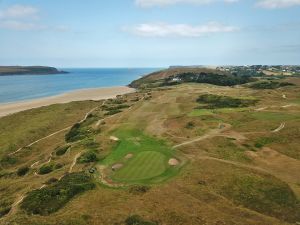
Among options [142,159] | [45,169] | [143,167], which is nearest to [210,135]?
[142,159]

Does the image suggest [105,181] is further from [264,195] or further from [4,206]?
[264,195]

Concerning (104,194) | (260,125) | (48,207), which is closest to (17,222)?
(48,207)

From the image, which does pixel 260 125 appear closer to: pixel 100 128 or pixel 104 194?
pixel 100 128

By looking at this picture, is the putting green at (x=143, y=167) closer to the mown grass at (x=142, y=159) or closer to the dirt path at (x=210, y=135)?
the mown grass at (x=142, y=159)

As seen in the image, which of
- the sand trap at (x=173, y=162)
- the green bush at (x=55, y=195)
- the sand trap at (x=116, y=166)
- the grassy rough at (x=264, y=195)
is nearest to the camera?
the grassy rough at (x=264, y=195)

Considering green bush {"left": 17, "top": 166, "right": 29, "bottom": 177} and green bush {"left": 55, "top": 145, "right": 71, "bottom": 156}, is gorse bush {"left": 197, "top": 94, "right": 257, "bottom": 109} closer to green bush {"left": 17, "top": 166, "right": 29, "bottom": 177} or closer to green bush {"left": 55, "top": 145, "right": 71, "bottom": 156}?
green bush {"left": 55, "top": 145, "right": 71, "bottom": 156}

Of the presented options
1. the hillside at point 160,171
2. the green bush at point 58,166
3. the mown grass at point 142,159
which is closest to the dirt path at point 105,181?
the hillside at point 160,171
